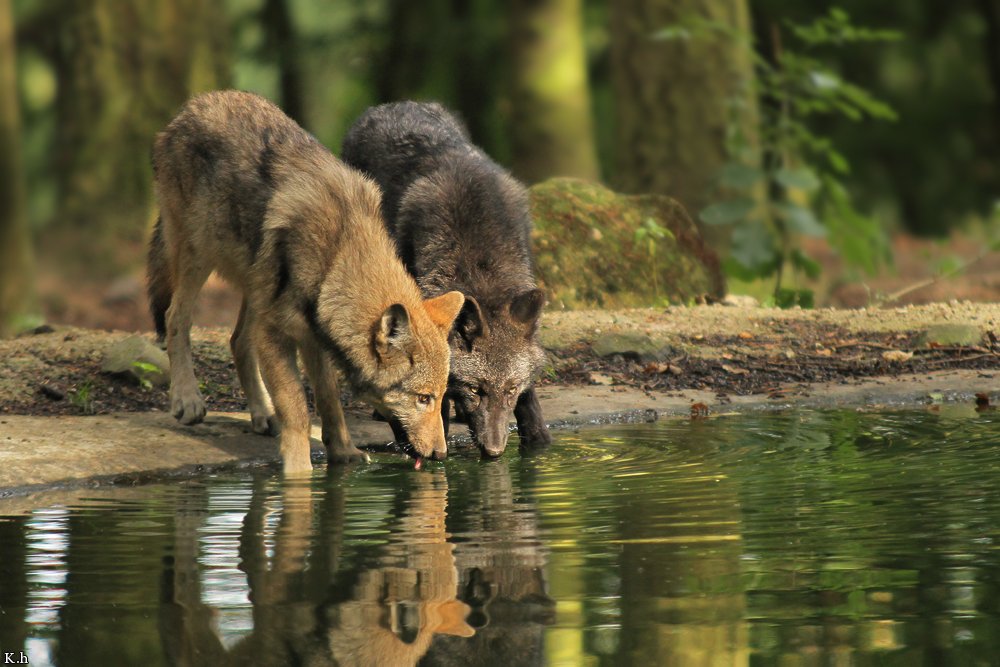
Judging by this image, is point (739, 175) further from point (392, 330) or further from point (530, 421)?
point (392, 330)

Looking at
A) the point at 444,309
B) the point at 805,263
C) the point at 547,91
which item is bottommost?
the point at 444,309

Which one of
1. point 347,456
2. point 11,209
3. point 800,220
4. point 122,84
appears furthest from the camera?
point 122,84

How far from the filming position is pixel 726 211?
11.3m

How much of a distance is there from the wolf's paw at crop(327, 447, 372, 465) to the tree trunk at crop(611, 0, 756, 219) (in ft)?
25.2

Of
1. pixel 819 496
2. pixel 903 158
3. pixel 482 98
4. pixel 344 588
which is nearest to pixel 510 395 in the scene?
pixel 819 496

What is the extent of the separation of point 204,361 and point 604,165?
11010 millimetres

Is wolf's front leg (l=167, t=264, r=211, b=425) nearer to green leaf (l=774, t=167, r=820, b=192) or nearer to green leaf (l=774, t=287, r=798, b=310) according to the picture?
green leaf (l=774, t=167, r=820, b=192)

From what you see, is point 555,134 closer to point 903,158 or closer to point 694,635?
point 903,158

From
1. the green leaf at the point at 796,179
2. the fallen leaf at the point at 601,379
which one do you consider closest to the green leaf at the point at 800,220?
the green leaf at the point at 796,179

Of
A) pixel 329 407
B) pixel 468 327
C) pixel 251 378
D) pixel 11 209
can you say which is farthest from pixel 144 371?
pixel 11 209

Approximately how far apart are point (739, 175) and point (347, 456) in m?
6.49

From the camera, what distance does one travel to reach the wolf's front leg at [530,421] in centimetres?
627

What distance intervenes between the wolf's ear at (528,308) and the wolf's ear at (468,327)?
0.71 feet

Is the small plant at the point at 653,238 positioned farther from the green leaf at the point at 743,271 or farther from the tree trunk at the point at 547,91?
the tree trunk at the point at 547,91
